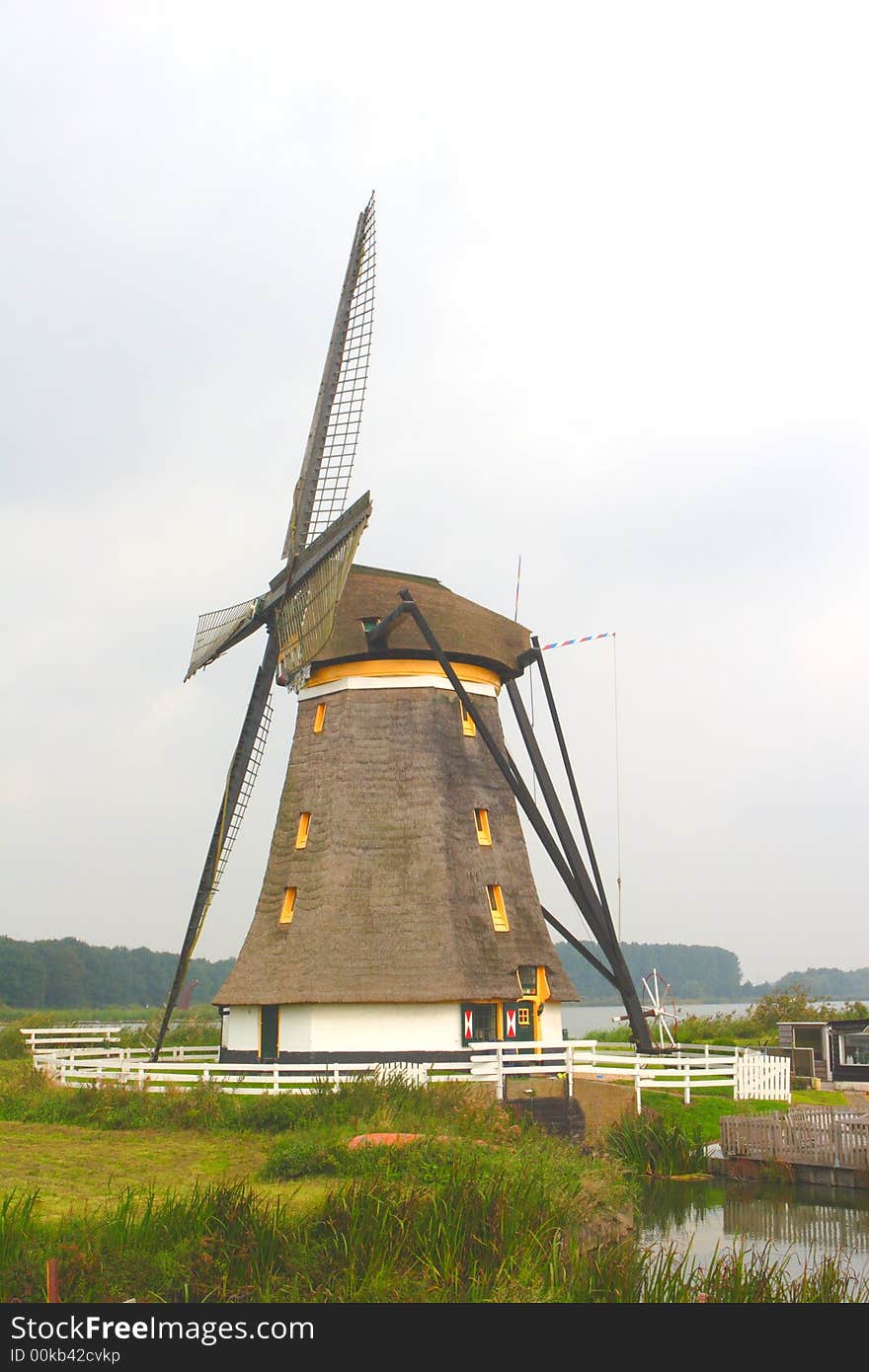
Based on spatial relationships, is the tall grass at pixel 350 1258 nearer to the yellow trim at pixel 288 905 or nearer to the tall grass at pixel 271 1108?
the tall grass at pixel 271 1108

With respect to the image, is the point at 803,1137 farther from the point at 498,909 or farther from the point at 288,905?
the point at 288,905

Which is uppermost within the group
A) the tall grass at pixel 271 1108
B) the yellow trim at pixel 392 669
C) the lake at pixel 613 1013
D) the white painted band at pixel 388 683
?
the yellow trim at pixel 392 669

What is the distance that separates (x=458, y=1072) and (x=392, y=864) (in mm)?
3407

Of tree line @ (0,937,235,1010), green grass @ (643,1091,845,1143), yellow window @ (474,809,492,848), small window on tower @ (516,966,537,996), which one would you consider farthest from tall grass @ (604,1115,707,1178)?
tree line @ (0,937,235,1010)

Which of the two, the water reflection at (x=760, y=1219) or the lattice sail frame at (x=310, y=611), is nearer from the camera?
the water reflection at (x=760, y=1219)

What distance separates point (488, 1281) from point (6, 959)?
88701 mm

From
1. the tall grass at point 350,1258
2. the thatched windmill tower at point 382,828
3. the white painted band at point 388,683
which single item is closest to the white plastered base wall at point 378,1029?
the thatched windmill tower at point 382,828

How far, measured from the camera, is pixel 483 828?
2202 cm

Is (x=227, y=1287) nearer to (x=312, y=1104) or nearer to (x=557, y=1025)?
(x=312, y=1104)

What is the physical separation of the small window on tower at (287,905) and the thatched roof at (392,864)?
0.11 meters

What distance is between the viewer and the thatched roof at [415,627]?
862 inches

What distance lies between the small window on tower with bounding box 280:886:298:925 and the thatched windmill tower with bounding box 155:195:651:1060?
0.04m

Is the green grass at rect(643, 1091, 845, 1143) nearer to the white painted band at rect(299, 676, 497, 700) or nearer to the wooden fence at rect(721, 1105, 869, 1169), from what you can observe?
the wooden fence at rect(721, 1105, 869, 1169)

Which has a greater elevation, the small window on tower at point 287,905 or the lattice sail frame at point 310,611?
the lattice sail frame at point 310,611
